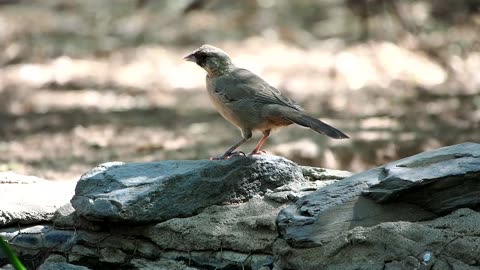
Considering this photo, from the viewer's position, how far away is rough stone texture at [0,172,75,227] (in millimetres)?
5152

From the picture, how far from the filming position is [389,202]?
4492mm

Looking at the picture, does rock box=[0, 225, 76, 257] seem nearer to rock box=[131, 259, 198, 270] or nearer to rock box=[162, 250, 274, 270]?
rock box=[131, 259, 198, 270]

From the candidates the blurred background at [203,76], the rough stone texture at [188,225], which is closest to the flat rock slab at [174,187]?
the rough stone texture at [188,225]

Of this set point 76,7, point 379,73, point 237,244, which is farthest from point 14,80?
point 237,244

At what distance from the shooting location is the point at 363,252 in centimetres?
425

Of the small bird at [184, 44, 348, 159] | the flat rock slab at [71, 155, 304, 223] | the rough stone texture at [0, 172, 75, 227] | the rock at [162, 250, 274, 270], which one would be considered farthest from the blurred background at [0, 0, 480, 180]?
the rock at [162, 250, 274, 270]

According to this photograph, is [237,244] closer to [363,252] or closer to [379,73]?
[363,252]

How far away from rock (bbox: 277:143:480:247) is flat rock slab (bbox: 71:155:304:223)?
537 millimetres

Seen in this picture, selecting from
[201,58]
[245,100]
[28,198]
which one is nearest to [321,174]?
[245,100]

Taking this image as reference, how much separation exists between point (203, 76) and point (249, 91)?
6769 mm

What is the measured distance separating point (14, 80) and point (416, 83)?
526 cm

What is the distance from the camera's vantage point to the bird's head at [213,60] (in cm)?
571

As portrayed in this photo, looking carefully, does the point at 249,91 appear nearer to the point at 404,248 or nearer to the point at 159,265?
the point at 159,265

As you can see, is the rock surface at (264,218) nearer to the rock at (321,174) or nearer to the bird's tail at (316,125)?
the rock at (321,174)
